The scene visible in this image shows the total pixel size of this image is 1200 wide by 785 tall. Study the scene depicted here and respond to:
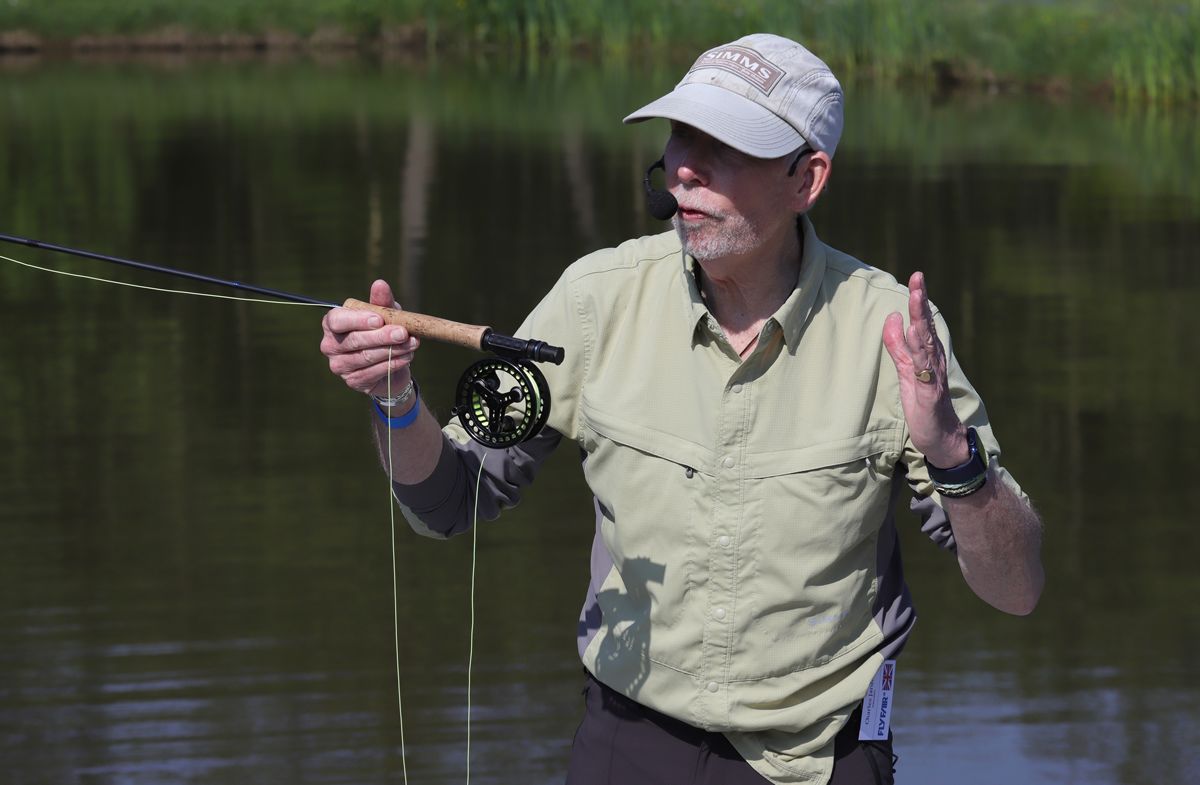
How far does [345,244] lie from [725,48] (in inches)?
354

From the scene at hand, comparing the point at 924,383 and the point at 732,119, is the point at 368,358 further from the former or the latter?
the point at 924,383

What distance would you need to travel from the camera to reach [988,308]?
910cm

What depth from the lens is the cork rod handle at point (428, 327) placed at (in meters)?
2.29

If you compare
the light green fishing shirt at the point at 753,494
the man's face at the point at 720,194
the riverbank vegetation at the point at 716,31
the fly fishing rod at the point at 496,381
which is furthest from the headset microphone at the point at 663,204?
the riverbank vegetation at the point at 716,31

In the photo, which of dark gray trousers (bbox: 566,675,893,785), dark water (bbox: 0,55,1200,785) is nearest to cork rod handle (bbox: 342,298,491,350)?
dark gray trousers (bbox: 566,675,893,785)

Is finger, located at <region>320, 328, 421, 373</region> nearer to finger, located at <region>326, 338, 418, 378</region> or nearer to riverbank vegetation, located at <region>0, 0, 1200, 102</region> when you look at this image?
finger, located at <region>326, 338, 418, 378</region>

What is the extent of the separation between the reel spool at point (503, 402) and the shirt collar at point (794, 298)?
224 mm

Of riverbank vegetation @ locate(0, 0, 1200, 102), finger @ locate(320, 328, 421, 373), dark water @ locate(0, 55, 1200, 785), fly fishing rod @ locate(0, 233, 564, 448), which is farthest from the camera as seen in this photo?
riverbank vegetation @ locate(0, 0, 1200, 102)

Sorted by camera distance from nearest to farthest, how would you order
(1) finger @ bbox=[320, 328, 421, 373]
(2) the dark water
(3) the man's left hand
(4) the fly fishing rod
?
(3) the man's left hand < (1) finger @ bbox=[320, 328, 421, 373] < (4) the fly fishing rod < (2) the dark water

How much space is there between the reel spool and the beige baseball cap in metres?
0.39

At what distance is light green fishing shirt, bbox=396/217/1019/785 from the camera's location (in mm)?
2260

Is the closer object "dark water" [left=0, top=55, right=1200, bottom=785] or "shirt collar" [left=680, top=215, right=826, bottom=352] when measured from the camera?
"shirt collar" [left=680, top=215, right=826, bottom=352]

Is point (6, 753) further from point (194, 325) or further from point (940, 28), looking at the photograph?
point (940, 28)

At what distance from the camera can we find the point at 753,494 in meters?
2.27
